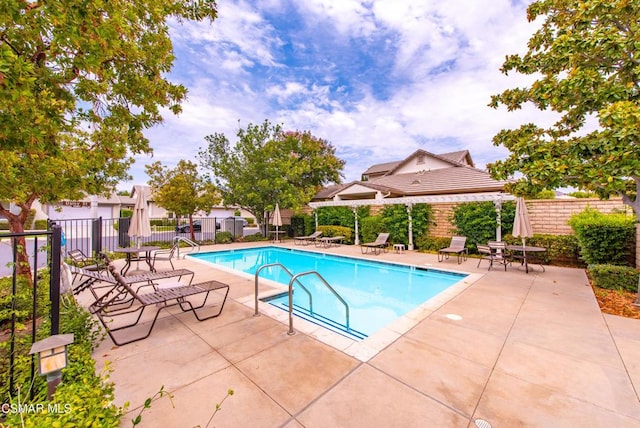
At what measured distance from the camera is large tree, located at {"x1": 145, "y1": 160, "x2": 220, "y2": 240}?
15961mm

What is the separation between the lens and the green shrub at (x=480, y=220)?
1088cm

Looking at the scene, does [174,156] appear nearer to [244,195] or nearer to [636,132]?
[244,195]

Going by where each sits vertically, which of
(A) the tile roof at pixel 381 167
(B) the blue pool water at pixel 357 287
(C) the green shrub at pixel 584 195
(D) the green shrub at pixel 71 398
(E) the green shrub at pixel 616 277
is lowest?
(B) the blue pool water at pixel 357 287

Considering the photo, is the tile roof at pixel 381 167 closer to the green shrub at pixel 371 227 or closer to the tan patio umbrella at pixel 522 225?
the green shrub at pixel 371 227

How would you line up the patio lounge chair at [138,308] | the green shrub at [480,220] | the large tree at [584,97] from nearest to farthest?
the patio lounge chair at [138,308] → the large tree at [584,97] → the green shrub at [480,220]

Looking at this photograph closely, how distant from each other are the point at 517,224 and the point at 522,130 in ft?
12.0

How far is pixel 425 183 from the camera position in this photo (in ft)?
66.5

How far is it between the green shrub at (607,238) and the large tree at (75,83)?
11.0m

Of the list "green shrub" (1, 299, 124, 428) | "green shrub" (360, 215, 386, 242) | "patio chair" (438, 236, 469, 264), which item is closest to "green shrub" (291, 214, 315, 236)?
"green shrub" (360, 215, 386, 242)

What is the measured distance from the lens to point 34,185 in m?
4.16

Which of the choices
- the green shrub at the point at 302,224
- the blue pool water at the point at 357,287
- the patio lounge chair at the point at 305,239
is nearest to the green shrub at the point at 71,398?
the blue pool water at the point at 357,287

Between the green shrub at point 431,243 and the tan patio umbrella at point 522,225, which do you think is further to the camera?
the green shrub at point 431,243

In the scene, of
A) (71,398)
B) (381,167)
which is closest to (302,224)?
(71,398)

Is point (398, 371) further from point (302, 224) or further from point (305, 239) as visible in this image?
point (302, 224)
